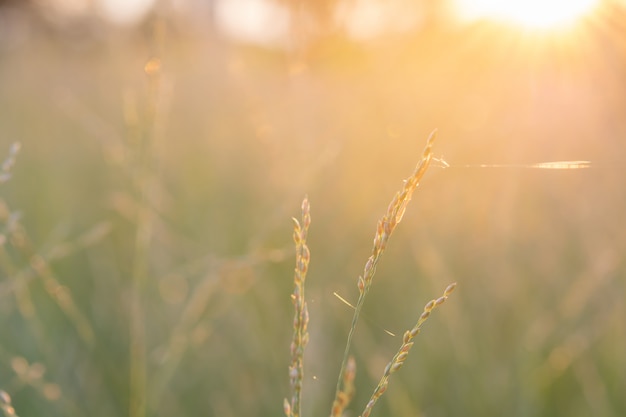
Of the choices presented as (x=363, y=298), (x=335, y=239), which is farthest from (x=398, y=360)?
(x=335, y=239)

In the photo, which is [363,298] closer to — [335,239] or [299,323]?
[299,323]

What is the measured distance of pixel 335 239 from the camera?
6.35 feet

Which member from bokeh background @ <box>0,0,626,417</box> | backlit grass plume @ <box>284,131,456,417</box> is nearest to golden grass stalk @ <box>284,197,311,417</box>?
backlit grass plume @ <box>284,131,456,417</box>

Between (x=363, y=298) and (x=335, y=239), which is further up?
(x=363, y=298)

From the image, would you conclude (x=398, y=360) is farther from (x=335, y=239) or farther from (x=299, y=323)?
(x=335, y=239)

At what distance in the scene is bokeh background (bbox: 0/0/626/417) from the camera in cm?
127

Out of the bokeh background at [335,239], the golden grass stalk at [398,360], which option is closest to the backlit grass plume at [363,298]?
the golden grass stalk at [398,360]

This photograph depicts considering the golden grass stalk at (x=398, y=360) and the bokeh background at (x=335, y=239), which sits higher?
the golden grass stalk at (x=398, y=360)

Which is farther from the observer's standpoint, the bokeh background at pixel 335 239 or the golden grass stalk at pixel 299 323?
the bokeh background at pixel 335 239

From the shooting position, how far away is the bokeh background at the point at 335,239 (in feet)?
4.15

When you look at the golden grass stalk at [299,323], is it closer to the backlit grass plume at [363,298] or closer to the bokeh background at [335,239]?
the backlit grass plume at [363,298]

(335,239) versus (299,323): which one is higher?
(299,323)

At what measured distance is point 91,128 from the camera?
1218 mm

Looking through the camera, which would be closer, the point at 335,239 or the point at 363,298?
the point at 363,298
